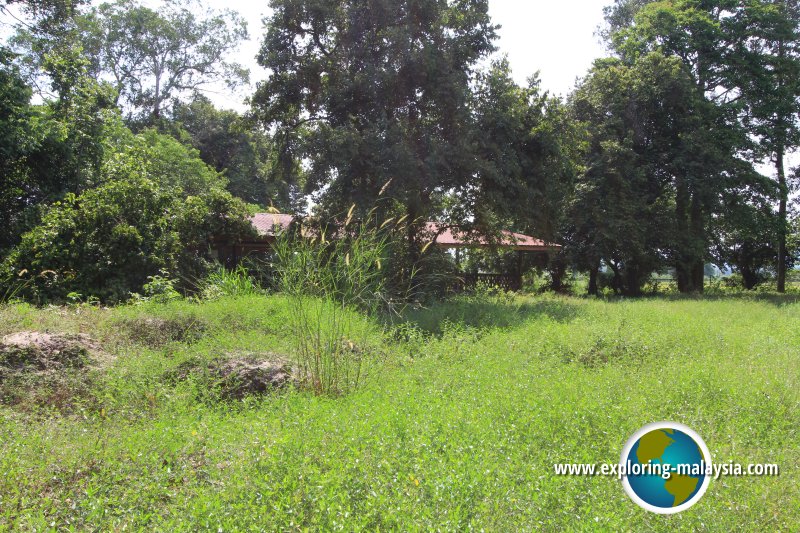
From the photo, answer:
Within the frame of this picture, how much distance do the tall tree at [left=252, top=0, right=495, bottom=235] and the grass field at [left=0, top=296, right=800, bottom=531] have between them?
6666 mm

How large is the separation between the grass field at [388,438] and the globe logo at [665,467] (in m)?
0.11

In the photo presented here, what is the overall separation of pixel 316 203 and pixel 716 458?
484 inches

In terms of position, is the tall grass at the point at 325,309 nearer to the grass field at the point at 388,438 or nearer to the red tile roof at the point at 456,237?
the grass field at the point at 388,438

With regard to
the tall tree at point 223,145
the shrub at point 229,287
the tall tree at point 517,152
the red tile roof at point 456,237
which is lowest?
the shrub at point 229,287

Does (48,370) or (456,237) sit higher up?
(456,237)

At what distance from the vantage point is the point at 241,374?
566 cm

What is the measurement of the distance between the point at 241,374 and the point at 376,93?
1007 cm

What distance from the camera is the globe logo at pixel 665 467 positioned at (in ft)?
10.9

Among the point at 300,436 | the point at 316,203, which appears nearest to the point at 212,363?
the point at 300,436

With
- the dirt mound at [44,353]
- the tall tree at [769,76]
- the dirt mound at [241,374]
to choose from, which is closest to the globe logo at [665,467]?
the dirt mound at [241,374]

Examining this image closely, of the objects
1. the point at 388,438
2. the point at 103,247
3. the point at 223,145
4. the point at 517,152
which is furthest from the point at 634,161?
the point at 223,145

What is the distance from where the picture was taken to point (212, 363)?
19.2ft

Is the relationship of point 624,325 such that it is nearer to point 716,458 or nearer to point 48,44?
point 716,458

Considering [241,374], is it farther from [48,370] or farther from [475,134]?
[475,134]
